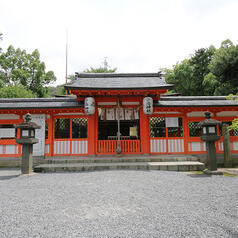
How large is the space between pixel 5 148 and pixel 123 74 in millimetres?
8957

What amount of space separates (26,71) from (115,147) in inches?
1130

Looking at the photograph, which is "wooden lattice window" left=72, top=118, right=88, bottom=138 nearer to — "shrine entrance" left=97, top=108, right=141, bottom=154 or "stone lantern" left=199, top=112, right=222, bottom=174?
"shrine entrance" left=97, top=108, right=141, bottom=154

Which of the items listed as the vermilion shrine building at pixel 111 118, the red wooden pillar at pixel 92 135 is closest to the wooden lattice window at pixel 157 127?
the vermilion shrine building at pixel 111 118

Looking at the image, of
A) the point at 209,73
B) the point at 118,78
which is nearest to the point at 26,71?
the point at 118,78

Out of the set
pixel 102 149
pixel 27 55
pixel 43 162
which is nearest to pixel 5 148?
pixel 43 162

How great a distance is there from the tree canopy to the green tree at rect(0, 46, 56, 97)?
2433 cm

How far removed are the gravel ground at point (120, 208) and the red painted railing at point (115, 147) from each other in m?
3.78

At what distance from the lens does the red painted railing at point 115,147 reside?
9562 mm

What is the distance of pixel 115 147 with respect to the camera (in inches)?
380

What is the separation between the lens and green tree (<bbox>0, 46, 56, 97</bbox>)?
30.0m

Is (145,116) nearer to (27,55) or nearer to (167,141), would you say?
(167,141)

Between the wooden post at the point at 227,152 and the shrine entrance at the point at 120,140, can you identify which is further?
the shrine entrance at the point at 120,140

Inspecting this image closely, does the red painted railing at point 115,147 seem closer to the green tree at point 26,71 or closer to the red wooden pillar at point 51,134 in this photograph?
the red wooden pillar at point 51,134

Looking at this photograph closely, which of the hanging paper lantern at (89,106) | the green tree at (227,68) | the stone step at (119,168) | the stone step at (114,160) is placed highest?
the green tree at (227,68)
